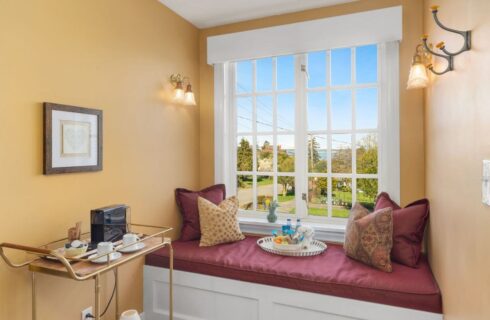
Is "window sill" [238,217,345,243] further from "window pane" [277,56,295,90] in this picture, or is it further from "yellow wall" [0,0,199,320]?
"window pane" [277,56,295,90]

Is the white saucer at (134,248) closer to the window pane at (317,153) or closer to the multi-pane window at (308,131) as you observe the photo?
the multi-pane window at (308,131)

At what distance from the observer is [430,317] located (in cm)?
163

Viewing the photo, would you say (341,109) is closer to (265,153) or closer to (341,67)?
(341,67)

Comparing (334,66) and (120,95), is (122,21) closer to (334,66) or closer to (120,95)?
(120,95)

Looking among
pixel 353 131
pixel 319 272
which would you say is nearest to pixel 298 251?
pixel 319 272

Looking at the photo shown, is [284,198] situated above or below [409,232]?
above

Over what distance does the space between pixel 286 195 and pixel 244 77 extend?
122 centimetres

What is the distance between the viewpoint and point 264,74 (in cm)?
293

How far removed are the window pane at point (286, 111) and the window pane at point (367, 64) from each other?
1.94 feet

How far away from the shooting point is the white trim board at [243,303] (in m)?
1.75

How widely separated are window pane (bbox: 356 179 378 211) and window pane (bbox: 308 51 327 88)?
3.02 feet

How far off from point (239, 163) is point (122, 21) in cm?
157

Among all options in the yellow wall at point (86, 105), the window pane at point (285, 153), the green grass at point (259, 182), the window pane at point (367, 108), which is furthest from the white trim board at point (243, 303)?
the window pane at point (367, 108)

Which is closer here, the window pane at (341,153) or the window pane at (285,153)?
the window pane at (341,153)
